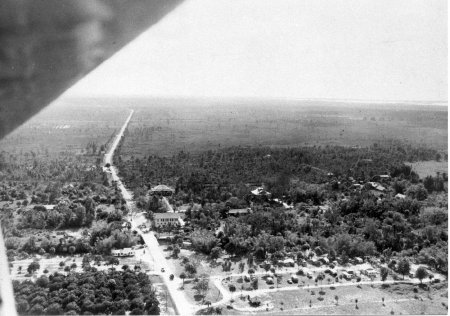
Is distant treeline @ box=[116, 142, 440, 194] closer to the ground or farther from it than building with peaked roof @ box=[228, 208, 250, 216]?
farther from it

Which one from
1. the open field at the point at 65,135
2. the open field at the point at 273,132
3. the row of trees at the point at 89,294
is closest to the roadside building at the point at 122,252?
the row of trees at the point at 89,294

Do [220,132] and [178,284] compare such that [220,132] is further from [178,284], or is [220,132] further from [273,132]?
[178,284]

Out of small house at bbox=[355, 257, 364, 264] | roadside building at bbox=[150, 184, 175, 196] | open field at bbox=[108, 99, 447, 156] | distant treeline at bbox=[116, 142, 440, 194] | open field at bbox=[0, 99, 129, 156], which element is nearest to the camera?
small house at bbox=[355, 257, 364, 264]

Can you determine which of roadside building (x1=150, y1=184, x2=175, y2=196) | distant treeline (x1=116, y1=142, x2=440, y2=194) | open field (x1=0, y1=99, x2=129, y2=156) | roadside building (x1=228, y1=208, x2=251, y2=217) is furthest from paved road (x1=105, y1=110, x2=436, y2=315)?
open field (x1=0, y1=99, x2=129, y2=156)

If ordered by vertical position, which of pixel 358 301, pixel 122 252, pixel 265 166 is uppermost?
pixel 265 166

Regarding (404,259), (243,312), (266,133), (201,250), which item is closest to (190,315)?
(243,312)

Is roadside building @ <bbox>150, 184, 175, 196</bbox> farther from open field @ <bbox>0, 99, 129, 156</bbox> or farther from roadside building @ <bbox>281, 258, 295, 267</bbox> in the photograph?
roadside building @ <bbox>281, 258, 295, 267</bbox>

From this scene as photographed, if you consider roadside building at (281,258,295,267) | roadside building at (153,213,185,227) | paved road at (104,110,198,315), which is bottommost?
roadside building at (281,258,295,267)

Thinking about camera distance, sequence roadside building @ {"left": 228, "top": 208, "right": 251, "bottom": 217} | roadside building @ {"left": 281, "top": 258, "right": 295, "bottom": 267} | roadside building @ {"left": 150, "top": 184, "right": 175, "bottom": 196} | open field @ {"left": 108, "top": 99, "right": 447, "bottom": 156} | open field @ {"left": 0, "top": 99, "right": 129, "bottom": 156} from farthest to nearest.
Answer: open field @ {"left": 108, "top": 99, "right": 447, "bottom": 156} < open field @ {"left": 0, "top": 99, "right": 129, "bottom": 156} < roadside building @ {"left": 150, "top": 184, "right": 175, "bottom": 196} < roadside building @ {"left": 228, "top": 208, "right": 251, "bottom": 217} < roadside building @ {"left": 281, "top": 258, "right": 295, "bottom": 267}

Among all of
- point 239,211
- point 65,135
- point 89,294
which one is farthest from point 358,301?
point 65,135
